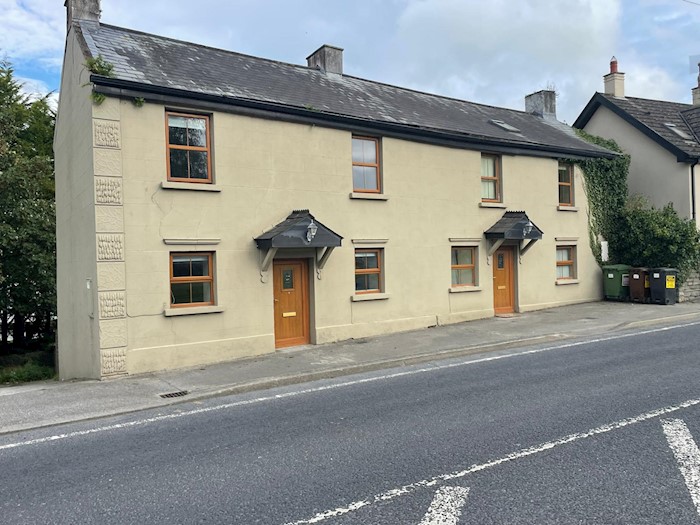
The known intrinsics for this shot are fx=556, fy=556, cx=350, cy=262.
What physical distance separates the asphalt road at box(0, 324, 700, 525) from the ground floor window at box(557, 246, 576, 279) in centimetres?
1043

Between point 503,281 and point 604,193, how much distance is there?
596 centimetres

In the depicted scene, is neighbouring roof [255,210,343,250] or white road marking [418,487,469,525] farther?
neighbouring roof [255,210,343,250]

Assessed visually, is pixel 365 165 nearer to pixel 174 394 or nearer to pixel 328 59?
pixel 328 59

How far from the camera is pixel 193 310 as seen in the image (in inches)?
451

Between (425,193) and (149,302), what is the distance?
26.0 feet

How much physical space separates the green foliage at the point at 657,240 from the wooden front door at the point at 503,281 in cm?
525

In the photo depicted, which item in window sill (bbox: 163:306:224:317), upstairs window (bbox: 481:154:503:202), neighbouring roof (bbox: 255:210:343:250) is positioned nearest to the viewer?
window sill (bbox: 163:306:224:317)

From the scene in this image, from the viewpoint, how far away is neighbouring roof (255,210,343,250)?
38.9ft

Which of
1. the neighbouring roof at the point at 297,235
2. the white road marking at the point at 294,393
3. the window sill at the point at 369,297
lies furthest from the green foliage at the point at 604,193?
the neighbouring roof at the point at 297,235

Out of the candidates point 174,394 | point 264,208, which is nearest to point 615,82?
point 264,208

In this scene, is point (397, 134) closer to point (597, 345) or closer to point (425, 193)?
point (425, 193)

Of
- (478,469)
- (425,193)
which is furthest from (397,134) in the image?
(478,469)

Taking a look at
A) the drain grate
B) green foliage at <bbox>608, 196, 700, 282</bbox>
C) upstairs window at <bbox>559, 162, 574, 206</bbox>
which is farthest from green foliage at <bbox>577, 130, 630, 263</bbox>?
the drain grate

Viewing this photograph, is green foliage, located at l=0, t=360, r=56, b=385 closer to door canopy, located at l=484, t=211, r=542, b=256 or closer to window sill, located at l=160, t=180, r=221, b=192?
window sill, located at l=160, t=180, r=221, b=192
